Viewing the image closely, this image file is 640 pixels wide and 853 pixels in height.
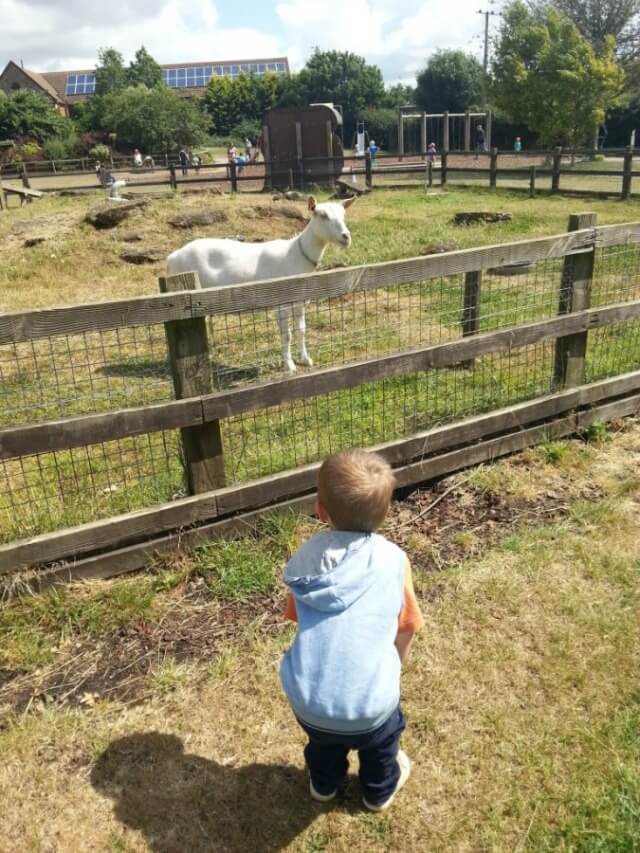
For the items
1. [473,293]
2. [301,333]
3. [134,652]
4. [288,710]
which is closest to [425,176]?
[301,333]

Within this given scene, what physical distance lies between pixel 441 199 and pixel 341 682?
22.5 meters

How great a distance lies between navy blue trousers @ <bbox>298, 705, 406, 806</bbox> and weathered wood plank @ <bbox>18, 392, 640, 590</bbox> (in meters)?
1.64

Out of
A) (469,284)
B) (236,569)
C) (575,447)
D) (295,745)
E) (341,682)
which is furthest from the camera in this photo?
(469,284)

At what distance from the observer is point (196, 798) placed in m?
2.63

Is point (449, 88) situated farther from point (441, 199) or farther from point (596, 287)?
point (596, 287)

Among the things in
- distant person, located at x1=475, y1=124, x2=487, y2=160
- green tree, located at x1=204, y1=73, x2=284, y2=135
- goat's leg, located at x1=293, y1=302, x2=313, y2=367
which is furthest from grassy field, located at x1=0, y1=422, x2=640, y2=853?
green tree, located at x1=204, y1=73, x2=284, y2=135

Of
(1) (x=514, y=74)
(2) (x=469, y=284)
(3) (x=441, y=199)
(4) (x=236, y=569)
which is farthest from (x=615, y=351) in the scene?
(1) (x=514, y=74)

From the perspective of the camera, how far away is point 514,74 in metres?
31.6

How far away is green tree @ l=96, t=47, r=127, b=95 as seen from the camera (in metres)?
86.8

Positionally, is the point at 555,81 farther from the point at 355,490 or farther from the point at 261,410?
the point at 355,490

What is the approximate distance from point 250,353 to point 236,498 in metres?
3.99

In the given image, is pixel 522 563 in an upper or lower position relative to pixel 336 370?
lower

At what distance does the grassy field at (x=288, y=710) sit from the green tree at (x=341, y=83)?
281 feet

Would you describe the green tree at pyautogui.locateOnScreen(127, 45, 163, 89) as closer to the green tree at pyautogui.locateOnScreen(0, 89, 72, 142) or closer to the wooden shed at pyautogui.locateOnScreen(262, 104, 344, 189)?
the green tree at pyautogui.locateOnScreen(0, 89, 72, 142)
